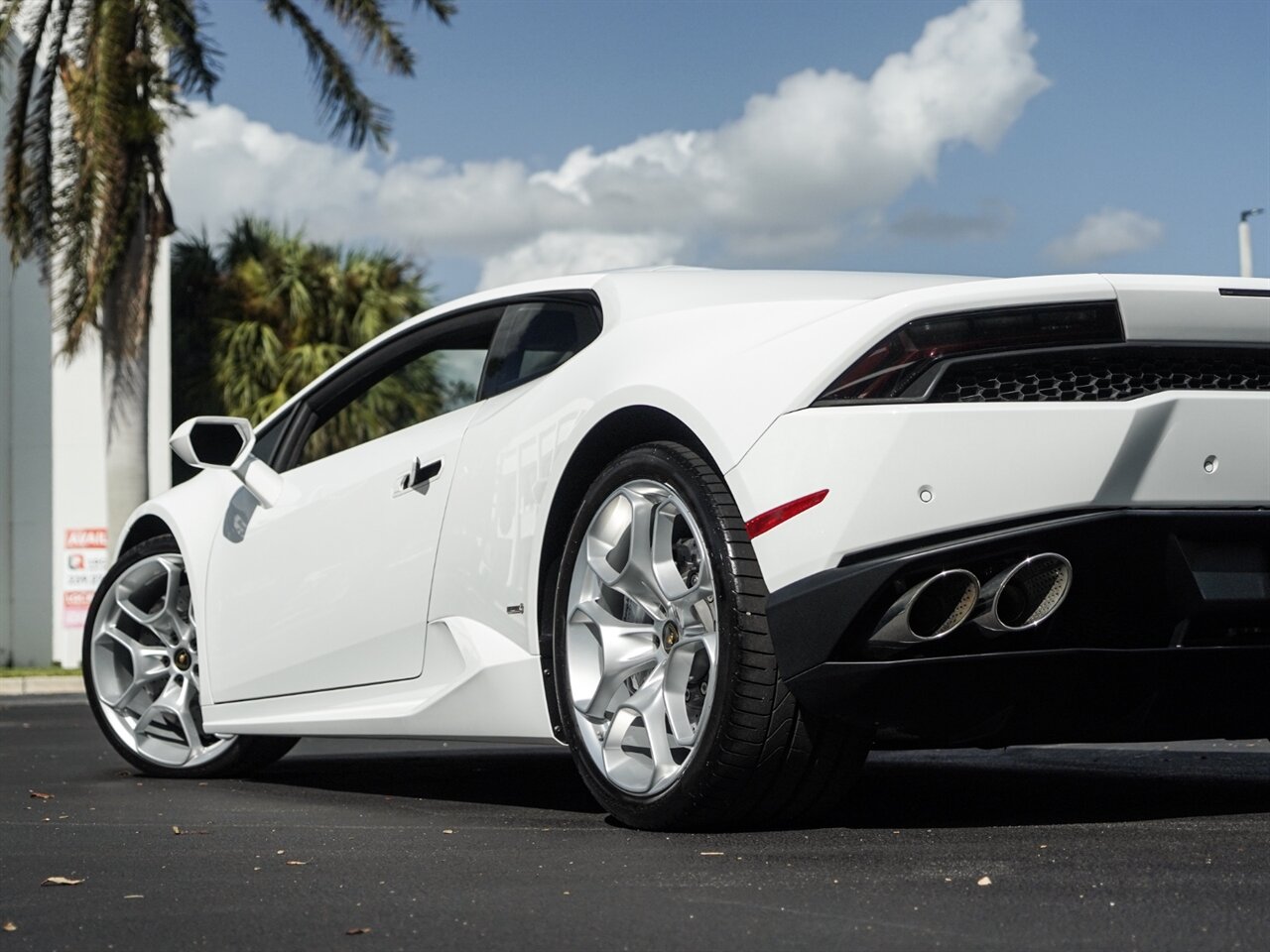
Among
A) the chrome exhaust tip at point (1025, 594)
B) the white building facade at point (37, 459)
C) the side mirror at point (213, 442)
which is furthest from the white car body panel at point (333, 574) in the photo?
the white building facade at point (37, 459)

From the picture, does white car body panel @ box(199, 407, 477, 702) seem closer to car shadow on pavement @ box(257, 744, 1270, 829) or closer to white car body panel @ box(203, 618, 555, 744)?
white car body panel @ box(203, 618, 555, 744)

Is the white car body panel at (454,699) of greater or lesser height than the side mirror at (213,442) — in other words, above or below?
below

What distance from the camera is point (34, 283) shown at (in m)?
22.1

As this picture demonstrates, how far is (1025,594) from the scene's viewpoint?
3439 millimetres

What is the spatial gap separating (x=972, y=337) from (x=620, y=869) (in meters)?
1.23

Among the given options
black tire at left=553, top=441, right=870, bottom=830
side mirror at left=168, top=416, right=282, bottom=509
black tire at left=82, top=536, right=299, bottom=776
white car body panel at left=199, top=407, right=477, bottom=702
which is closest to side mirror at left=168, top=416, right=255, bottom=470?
side mirror at left=168, top=416, right=282, bottom=509

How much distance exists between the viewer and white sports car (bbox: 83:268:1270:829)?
341cm

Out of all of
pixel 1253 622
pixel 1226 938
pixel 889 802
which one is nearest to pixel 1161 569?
pixel 1253 622

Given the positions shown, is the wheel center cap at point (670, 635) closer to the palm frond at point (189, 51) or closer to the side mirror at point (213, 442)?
the side mirror at point (213, 442)

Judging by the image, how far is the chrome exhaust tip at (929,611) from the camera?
340 centimetres

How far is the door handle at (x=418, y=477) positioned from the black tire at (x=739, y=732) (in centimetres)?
89

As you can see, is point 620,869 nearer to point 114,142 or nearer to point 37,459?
point 114,142

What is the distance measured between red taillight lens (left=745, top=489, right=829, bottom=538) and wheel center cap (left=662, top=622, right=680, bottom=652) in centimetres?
36

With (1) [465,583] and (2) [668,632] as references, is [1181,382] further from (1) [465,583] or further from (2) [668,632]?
(1) [465,583]
